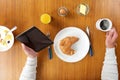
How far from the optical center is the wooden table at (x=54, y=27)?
40.6 inches

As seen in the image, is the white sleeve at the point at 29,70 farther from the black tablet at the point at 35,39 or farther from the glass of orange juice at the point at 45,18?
the glass of orange juice at the point at 45,18

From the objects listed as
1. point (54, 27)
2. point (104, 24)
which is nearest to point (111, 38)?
point (104, 24)

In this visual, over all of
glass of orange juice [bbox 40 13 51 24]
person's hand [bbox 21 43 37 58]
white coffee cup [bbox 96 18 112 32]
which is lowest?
person's hand [bbox 21 43 37 58]

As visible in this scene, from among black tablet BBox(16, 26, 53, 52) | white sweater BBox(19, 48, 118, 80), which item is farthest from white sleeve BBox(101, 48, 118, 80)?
black tablet BBox(16, 26, 53, 52)

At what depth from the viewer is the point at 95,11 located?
103cm

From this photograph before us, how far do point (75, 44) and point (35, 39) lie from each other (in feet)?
0.64

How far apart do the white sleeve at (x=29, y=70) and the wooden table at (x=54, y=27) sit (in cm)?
4

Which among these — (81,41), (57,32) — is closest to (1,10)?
(57,32)

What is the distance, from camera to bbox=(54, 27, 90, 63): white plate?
103 cm

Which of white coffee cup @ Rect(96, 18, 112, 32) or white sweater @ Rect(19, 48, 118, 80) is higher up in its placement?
white coffee cup @ Rect(96, 18, 112, 32)

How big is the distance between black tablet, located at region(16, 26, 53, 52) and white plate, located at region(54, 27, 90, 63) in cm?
8

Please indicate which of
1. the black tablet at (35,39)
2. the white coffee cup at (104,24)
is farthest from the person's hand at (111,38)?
the black tablet at (35,39)

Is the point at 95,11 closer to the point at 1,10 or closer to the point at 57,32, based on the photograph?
the point at 57,32

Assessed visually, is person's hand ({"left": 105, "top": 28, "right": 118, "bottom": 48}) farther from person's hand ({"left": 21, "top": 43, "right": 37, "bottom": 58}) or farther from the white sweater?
person's hand ({"left": 21, "top": 43, "right": 37, "bottom": 58})
